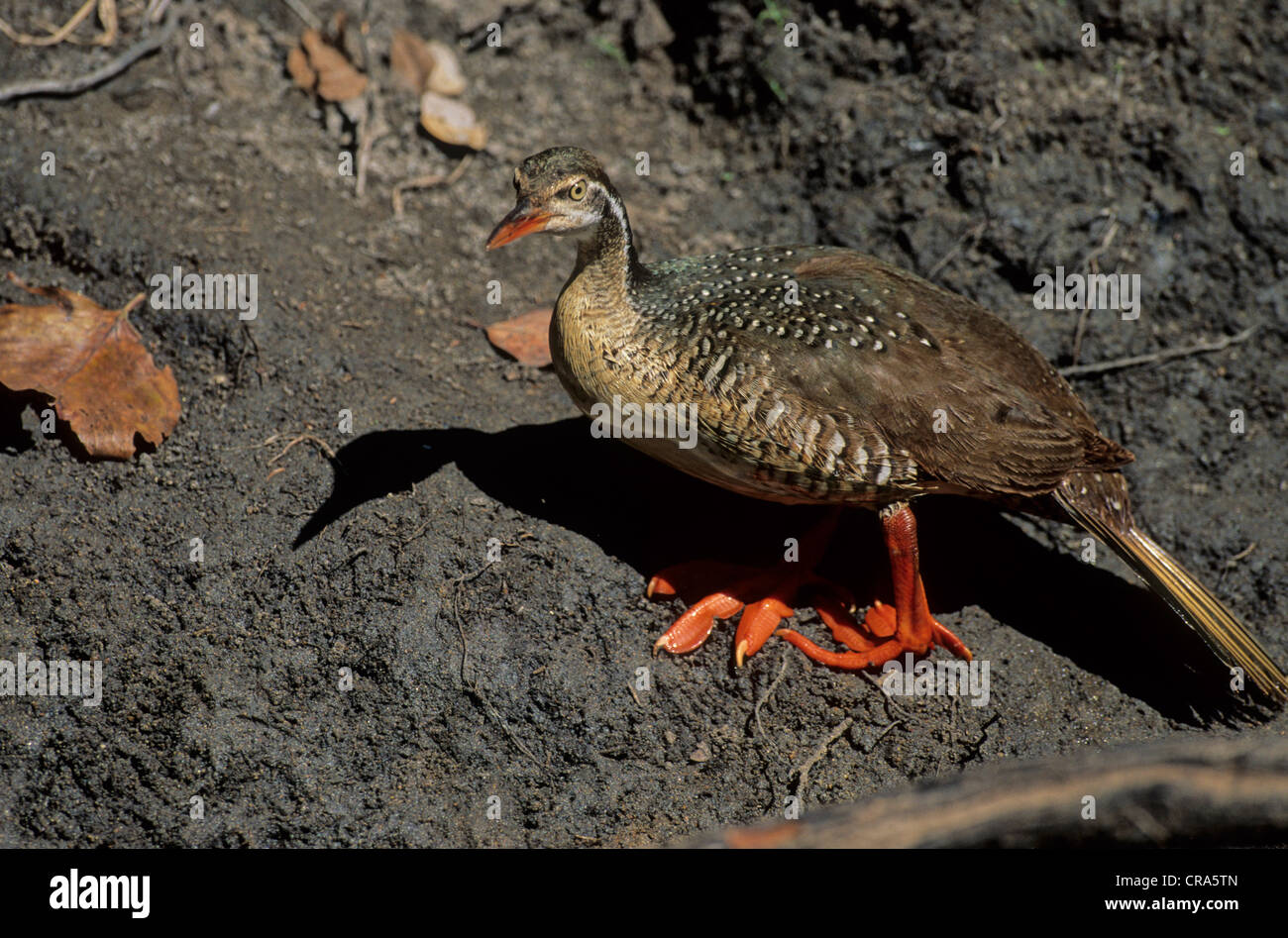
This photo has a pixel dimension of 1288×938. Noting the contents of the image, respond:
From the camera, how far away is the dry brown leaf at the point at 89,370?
4.30 m

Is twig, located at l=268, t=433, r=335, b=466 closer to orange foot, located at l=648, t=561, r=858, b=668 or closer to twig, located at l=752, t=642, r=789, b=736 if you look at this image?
orange foot, located at l=648, t=561, r=858, b=668

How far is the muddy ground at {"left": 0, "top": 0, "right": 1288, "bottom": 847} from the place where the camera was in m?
3.90

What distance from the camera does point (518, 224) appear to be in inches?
155

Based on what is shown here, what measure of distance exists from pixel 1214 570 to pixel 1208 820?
2599 mm

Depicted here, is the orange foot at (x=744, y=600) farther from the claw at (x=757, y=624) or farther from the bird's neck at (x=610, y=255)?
the bird's neck at (x=610, y=255)

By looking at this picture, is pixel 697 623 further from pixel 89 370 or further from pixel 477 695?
pixel 89 370

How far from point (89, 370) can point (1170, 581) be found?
166 inches

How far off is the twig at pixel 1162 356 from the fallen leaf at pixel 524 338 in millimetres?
2409

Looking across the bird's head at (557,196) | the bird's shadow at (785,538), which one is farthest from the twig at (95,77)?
the bird's head at (557,196)

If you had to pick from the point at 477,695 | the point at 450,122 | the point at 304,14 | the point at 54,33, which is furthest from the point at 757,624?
the point at 54,33

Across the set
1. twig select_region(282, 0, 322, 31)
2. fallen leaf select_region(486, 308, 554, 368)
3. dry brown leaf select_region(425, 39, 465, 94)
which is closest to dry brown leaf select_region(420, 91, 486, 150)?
dry brown leaf select_region(425, 39, 465, 94)

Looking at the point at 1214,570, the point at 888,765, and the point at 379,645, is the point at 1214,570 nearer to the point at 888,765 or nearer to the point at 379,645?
the point at 888,765

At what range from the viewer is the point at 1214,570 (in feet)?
15.9

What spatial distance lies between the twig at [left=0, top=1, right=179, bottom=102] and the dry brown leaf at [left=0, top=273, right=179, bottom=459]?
1250 mm
